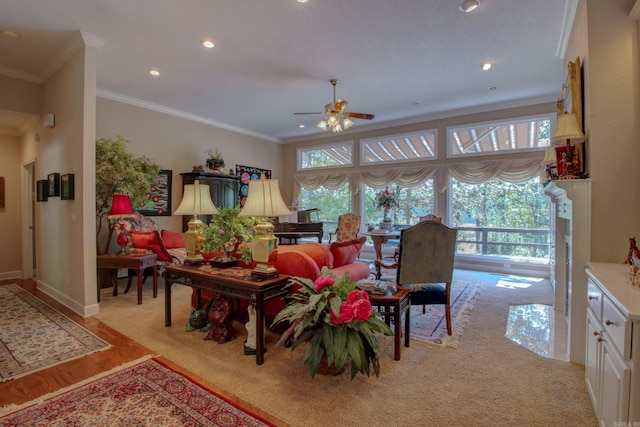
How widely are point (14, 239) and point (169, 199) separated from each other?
273cm

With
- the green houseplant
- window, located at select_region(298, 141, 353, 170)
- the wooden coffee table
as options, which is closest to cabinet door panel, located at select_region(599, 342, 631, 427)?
the wooden coffee table

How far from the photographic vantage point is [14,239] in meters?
5.53

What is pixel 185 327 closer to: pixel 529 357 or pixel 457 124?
pixel 529 357

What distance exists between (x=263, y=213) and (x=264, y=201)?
11cm

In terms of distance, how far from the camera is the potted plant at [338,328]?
6.64ft

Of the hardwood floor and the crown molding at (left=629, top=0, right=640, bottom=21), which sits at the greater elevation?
the crown molding at (left=629, top=0, right=640, bottom=21)

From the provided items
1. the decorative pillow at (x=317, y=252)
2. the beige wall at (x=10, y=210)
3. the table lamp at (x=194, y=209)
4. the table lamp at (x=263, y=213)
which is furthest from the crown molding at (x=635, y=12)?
the beige wall at (x=10, y=210)

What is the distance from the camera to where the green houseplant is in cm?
429

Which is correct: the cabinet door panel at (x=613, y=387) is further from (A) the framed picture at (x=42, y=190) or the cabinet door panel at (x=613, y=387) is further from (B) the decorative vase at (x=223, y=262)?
(A) the framed picture at (x=42, y=190)

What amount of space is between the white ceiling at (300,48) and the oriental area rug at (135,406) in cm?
324

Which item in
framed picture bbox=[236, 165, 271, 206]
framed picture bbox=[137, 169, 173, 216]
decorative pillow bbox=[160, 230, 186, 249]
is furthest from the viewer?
framed picture bbox=[236, 165, 271, 206]

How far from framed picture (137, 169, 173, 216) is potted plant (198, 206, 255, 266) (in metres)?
3.42

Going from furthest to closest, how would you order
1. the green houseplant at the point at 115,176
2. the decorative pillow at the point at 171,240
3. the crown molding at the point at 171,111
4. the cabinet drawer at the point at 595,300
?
the decorative pillow at the point at 171,240 → the crown molding at the point at 171,111 → the green houseplant at the point at 115,176 → the cabinet drawer at the point at 595,300

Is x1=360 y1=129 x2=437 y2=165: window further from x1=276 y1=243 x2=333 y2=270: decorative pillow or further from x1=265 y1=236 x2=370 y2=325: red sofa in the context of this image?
x1=276 y1=243 x2=333 y2=270: decorative pillow
